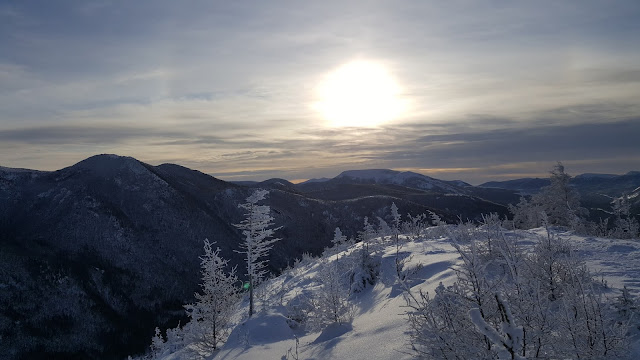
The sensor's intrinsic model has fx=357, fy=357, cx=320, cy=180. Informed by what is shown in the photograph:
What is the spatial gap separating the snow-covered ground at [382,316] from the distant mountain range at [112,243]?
170ft

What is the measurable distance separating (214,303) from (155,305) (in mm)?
64655

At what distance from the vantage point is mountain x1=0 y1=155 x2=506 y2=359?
60.0m

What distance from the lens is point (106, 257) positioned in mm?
78688

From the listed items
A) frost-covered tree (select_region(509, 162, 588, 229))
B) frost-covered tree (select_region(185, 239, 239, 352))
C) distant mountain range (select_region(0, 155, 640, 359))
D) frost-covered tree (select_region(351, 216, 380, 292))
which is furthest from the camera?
distant mountain range (select_region(0, 155, 640, 359))

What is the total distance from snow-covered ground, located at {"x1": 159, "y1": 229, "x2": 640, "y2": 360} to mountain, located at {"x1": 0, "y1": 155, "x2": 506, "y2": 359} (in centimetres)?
5254

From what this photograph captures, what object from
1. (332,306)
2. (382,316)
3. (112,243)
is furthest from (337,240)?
(112,243)

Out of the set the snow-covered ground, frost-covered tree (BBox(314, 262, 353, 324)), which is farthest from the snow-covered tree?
frost-covered tree (BBox(314, 262, 353, 324))

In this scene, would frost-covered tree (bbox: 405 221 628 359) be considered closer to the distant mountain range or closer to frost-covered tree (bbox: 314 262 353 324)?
frost-covered tree (bbox: 314 262 353 324)

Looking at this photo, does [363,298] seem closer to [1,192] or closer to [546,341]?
[546,341]

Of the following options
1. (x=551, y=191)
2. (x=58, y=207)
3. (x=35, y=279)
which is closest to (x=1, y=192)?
(x=58, y=207)

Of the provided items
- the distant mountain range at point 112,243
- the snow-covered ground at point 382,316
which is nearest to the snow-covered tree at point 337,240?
the snow-covered ground at point 382,316

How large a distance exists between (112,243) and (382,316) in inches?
3374

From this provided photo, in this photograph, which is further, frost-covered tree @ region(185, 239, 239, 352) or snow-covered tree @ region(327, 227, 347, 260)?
snow-covered tree @ region(327, 227, 347, 260)

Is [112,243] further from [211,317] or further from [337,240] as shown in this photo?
[211,317]
